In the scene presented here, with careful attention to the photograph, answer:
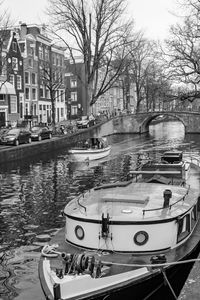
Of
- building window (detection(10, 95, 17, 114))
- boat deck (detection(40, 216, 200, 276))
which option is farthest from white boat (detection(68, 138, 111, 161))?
boat deck (detection(40, 216, 200, 276))

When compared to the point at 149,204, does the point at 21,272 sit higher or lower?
lower

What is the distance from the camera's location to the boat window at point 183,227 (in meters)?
10.3

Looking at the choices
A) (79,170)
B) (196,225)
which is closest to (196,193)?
(196,225)

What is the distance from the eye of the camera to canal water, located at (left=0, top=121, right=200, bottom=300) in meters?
11.5

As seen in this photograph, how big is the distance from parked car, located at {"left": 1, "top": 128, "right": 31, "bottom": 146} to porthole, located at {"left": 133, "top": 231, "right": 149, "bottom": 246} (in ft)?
92.7

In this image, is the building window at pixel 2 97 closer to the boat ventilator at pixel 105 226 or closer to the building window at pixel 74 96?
the building window at pixel 74 96

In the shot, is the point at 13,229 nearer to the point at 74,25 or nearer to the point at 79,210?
the point at 79,210

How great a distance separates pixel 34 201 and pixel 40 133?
71.7ft

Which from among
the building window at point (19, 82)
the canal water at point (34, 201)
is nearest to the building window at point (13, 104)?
the building window at point (19, 82)

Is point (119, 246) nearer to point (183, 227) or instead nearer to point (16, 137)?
point (183, 227)

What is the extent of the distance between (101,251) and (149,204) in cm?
178

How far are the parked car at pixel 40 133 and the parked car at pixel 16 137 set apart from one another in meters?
1.32

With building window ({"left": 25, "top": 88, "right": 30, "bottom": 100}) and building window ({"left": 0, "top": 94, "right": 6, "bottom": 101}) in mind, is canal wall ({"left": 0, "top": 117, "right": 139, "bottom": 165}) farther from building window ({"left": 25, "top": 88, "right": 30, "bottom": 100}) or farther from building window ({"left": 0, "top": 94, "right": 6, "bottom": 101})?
building window ({"left": 25, "top": 88, "right": 30, "bottom": 100})

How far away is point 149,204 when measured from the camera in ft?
34.3
